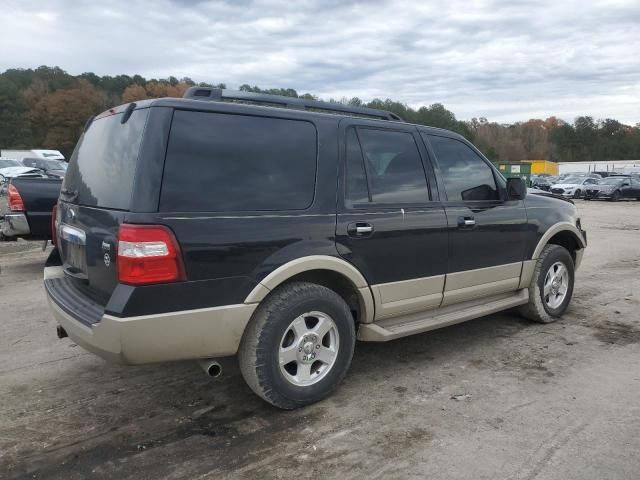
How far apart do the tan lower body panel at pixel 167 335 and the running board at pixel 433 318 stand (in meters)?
1.05

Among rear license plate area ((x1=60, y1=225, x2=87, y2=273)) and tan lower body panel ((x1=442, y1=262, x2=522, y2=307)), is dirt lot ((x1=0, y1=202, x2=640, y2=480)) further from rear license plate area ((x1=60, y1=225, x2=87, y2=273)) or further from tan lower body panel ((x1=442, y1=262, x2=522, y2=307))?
rear license plate area ((x1=60, y1=225, x2=87, y2=273))

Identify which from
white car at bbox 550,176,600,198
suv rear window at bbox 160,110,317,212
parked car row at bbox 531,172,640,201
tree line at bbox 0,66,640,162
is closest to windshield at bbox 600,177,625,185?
parked car row at bbox 531,172,640,201

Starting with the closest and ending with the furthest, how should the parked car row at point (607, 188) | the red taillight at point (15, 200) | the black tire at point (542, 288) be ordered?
the black tire at point (542, 288) → the red taillight at point (15, 200) → the parked car row at point (607, 188)

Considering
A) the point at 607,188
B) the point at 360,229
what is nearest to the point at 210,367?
the point at 360,229

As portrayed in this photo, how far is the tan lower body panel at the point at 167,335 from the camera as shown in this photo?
2834 mm

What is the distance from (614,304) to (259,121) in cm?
492

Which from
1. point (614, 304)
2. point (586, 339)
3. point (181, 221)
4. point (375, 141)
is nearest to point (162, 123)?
point (181, 221)

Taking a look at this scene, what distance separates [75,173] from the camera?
12.3 ft

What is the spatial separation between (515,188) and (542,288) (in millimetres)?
1094

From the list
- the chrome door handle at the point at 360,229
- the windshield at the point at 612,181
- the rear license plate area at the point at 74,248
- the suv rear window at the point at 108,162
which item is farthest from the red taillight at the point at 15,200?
the windshield at the point at 612,181

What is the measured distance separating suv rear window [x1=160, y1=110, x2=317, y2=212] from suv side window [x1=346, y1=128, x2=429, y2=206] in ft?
1.11

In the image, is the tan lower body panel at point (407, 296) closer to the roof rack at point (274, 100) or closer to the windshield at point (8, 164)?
the roof rack at point (274, 100)

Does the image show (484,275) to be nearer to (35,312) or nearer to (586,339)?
(586,339)

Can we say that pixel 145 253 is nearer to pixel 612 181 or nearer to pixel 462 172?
pixel 462 172
